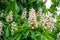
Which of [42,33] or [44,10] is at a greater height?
[44,10]

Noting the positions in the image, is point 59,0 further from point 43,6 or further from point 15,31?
point 15,31

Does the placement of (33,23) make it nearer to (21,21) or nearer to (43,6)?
(21,21)

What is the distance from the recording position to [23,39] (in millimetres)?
1730

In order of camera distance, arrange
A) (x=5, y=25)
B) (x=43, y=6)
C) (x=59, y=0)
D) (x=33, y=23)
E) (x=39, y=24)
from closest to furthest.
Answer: (x=33, y=23) < (x=39, y=24) < (x=5, y=25) < (x=43, y=6) < (x=59, y=0)

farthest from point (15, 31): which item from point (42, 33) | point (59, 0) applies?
point (59, 0)

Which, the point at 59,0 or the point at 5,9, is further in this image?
the point at 59,0

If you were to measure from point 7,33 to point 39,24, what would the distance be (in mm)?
279

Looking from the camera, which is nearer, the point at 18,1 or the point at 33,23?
the point at 33,23

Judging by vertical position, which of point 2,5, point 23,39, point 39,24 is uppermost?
point 2,5

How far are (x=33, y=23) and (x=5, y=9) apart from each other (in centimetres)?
49

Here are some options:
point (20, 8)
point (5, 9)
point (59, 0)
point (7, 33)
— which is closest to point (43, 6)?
point (20, 8)

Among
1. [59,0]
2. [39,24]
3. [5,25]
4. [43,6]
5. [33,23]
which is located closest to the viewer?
[33,23]

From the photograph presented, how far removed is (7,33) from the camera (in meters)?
1.79

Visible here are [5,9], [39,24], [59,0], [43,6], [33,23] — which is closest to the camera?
[33,23]
